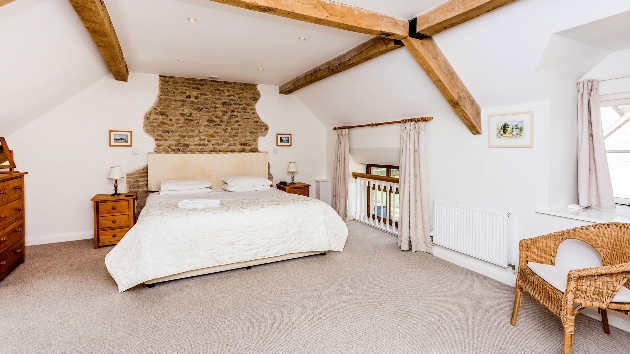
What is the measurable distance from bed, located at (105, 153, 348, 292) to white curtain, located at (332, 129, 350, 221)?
1.50 meters

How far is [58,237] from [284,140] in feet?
11.6

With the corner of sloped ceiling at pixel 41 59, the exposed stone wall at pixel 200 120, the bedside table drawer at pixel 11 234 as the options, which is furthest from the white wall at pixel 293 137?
the bedside table drawer at pixel 11 234

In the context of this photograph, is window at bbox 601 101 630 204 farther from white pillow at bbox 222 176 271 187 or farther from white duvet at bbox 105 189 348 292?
white pillow at bbox 222 176 271 187

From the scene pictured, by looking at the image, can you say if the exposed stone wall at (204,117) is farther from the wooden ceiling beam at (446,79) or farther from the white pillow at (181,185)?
the wooden ceiling beam at (446,79)

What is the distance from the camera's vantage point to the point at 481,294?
9.68ft

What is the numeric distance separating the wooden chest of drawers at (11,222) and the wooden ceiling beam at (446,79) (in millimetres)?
3935

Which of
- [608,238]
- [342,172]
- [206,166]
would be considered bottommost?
[608,238]

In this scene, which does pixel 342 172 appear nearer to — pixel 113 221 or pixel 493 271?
pixel 493 271

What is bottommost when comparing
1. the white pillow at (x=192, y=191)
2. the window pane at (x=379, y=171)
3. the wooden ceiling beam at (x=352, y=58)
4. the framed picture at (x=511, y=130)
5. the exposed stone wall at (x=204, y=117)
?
the white pillow at (x=192, y=191)

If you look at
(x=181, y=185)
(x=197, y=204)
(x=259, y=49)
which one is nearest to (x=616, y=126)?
(x=259, y=49)

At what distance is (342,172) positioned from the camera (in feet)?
18.5

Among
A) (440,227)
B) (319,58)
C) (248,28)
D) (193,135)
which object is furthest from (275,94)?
(440,227)

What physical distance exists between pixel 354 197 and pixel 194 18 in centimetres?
379

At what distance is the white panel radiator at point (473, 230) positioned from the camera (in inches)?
127
